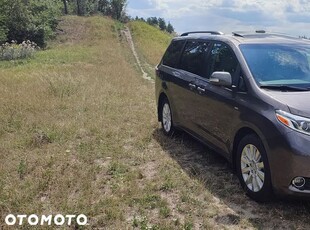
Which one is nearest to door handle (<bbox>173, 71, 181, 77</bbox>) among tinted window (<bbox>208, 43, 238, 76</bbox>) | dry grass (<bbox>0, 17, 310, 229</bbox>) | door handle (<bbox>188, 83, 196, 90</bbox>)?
door handle (<bbox>188, 83, 196, 90</bbox>)

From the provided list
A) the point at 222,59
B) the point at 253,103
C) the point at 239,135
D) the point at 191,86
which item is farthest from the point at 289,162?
the point at 191,86

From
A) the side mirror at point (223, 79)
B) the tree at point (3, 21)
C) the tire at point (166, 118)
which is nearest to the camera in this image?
the side mirror at point (223, 79)

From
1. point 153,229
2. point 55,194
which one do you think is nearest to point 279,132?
point 153,229

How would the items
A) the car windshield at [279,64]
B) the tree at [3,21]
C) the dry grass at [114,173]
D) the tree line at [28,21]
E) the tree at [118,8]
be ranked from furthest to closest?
the tree at [118,8]
the tree line at [28,21]
the tree at [3,21]
the car windshield at [279,64]
the dry grass at [114,173]

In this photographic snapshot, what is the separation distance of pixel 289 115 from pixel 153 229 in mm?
1687

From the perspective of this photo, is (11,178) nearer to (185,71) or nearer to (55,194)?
(55,194)

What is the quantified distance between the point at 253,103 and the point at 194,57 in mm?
1897

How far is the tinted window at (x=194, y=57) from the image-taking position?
5.43 metres

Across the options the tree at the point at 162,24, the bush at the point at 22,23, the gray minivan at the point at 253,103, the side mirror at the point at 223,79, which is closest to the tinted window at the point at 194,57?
the gray minivan at the point at 253,103

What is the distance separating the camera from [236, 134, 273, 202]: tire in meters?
3.85

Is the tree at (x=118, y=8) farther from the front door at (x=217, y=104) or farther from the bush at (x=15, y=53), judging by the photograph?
the front door at (x=217, y=104)

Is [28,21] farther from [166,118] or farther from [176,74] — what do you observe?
[176,74]

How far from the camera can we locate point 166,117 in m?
6.84

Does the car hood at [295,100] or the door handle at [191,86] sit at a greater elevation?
the car hood at [295,100]
